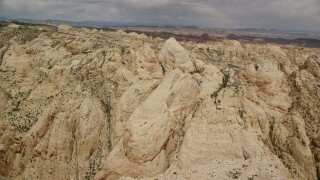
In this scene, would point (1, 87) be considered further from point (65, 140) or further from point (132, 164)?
point (132, 164)

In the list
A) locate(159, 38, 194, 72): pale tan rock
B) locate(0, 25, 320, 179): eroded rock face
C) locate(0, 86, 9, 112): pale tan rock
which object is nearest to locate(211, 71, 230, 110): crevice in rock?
locate(0, 25, 320, 179): eroded rock face

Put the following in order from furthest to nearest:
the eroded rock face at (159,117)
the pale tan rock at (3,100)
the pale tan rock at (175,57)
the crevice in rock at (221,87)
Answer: the pale tan rock at (3,100) < the pale tan rock at (175,57) < the crevice in rock at (221,87) < the eroded rock face at (159,117)

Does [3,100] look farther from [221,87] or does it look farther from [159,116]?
[221,87]

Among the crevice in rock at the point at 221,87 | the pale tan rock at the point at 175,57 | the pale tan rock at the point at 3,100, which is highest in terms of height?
the pale tan rock at the point at 175,57

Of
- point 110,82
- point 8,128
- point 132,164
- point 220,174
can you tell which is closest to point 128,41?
point 110,82

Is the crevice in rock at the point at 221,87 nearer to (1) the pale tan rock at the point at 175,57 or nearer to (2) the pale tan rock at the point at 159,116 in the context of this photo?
(2) the pale tan rock at the point at 159,116

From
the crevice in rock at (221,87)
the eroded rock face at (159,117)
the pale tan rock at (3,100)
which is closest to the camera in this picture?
the eroded rock face at (159,117)

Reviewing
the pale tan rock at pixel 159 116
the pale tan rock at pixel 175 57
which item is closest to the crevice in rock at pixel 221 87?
the pale tan rock at pixel 159 116

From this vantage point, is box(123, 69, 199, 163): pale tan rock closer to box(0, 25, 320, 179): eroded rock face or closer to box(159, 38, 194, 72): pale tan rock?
box(0, 25, 320, 179): eroded rock face
